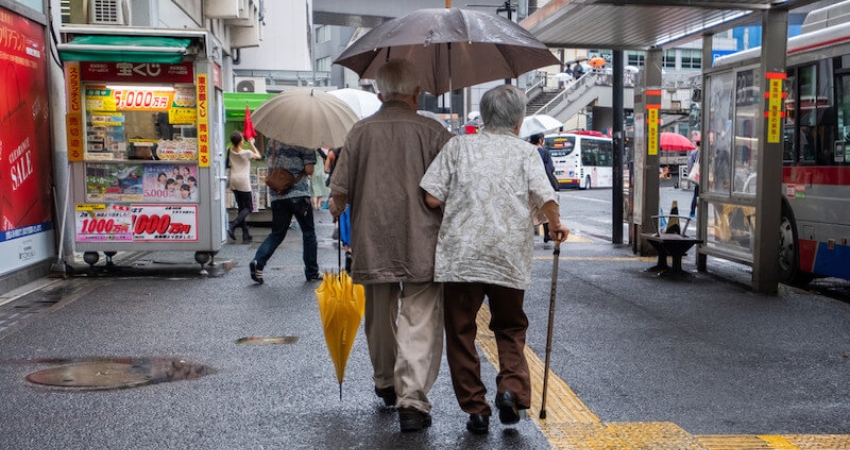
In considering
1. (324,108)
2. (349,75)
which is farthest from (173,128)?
(349,75)

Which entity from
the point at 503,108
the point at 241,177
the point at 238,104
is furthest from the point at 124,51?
the point at 238,104

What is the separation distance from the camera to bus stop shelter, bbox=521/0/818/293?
945 centimetres

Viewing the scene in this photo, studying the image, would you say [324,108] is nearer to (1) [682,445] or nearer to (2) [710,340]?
(2) [710,340]

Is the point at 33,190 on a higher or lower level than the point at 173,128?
lower

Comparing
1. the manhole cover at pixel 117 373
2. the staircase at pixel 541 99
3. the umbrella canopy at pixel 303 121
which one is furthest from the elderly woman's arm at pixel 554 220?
the staircase at pixel 541 99

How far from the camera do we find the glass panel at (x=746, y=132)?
1033cm

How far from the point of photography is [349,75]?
71250mm

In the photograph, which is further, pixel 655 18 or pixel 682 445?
pixel 655 18

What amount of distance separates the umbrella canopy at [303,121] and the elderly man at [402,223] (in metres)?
3.60

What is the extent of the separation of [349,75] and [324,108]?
63.7 m

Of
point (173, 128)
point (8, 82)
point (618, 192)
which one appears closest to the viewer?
point (8, 82)

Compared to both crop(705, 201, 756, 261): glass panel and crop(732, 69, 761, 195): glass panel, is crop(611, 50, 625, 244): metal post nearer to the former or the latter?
crop(705, 201, 756, 261): glass panel

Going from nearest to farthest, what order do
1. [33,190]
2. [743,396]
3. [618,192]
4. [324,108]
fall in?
[743,396]
[324,108]
[33,190]
[618,192]

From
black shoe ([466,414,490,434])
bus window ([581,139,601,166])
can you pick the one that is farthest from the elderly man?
bus window ([581,139,601,166])
